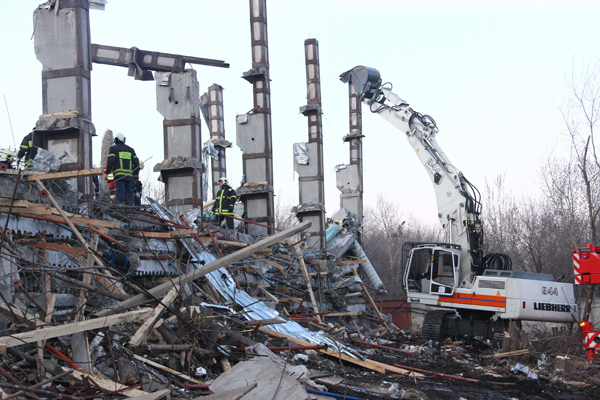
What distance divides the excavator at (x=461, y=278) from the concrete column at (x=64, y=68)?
25.3 ft

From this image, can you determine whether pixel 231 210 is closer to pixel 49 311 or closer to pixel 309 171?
pixel 309 171

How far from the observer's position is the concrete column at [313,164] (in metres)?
17.4

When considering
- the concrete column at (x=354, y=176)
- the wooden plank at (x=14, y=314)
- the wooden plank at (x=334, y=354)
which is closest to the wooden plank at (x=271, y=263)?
the wooden plank at (x=334, y=354)

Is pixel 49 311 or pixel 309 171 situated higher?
pixel 309 171

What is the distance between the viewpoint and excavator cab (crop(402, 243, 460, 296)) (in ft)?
43.5

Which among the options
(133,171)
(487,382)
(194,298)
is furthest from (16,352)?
(487,382)

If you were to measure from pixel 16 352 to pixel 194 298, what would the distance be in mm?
3077

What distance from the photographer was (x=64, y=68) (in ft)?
32.1

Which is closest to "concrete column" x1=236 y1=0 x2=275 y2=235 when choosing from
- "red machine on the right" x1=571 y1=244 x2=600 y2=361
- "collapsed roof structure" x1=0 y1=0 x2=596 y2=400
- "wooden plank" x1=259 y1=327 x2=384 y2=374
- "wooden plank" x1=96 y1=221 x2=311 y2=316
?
"collapsed roof structure" x1=0 y1=0 x2=596 y2=400

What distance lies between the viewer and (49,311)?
542 centimetres

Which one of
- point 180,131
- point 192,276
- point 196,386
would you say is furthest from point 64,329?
A: point 180,131

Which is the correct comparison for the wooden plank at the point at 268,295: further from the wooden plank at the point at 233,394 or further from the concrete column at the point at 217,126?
the concrete column at the point at 217,126

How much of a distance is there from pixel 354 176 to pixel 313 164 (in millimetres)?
6678

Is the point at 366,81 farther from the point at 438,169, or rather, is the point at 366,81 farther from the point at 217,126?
the point at 217,126
